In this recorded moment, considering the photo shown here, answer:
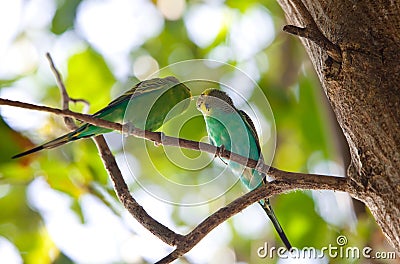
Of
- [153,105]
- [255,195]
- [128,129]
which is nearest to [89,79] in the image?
[153,105]

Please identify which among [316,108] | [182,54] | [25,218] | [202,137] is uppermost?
[182,54]

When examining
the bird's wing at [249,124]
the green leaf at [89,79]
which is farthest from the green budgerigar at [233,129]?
the green leaf at [89,79]

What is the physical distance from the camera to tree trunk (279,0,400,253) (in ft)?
3.93

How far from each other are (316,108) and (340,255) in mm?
843

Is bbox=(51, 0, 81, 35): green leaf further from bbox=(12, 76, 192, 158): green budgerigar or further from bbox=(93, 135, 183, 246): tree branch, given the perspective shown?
bbox=(93, 135, 183, 246): tree branch

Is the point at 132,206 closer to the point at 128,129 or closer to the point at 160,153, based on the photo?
the point at 128,129

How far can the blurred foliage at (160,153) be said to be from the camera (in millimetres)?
2275

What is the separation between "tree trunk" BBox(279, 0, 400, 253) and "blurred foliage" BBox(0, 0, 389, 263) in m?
0.48

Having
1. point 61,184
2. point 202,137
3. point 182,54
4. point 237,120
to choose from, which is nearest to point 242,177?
point 237,120

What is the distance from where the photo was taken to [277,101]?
300 centimetres

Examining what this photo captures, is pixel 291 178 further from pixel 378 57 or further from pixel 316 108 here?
pixel 316 108

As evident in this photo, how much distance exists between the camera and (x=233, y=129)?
6.06 ft

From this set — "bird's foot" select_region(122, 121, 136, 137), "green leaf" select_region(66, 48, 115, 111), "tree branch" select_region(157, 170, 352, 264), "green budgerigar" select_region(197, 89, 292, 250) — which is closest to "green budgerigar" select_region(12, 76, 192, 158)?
"green budgerigar" select_region(197, 89, 292, 250)

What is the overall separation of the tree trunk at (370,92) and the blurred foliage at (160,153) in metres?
0.48
